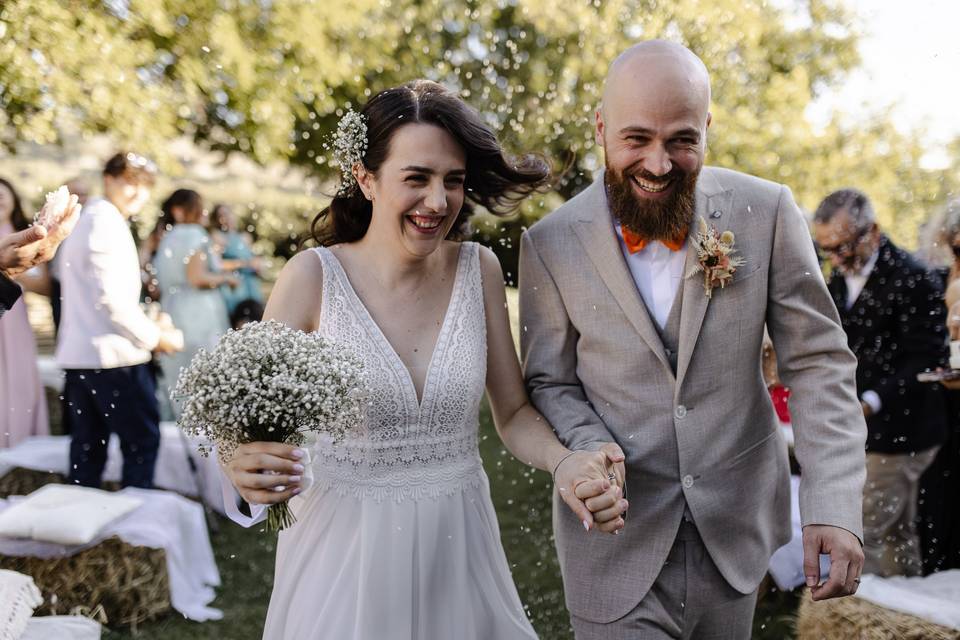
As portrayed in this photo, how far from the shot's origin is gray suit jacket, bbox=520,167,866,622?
2467 mm

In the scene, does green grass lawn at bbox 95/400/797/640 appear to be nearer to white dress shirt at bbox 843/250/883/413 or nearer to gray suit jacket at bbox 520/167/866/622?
white dress shirt at bbox 843/250/883/413

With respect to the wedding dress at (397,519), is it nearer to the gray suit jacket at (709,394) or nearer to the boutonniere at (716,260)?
the gray suit jacket at (709,394)

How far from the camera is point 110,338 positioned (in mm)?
5441

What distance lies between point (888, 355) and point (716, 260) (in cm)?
296

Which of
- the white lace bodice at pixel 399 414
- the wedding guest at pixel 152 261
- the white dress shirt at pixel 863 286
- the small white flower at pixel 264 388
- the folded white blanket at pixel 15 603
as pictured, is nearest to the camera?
the small white flower at pixel 264 388

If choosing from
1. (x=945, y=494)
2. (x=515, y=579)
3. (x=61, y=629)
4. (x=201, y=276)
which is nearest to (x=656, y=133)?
(x=61, y=629)

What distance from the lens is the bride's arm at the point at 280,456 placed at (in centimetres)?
217

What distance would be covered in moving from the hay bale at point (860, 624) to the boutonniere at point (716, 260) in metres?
1.92

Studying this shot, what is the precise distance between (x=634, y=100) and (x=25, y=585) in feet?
9.41

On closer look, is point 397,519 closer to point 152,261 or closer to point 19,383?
point 19,383

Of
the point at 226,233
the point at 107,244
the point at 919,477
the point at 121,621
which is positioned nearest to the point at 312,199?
the point at 226,233

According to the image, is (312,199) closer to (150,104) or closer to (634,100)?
(150,104)

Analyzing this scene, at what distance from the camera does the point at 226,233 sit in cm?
875

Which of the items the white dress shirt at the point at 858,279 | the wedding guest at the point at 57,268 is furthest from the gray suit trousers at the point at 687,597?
the wedding guest at the point at 57,268
